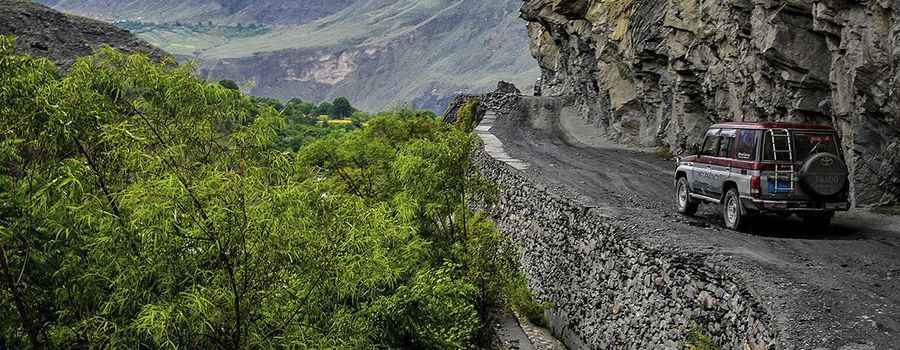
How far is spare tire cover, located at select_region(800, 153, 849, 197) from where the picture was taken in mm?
14109

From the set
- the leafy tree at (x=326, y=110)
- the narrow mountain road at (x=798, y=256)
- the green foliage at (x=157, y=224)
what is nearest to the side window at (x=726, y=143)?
the narrow mountain road at (x=798, y=256)

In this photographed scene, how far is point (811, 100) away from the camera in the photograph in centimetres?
2030

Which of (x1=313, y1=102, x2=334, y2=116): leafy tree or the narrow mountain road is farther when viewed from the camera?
(x1=313, y1=102, x2=334, y2=116): leafy tree

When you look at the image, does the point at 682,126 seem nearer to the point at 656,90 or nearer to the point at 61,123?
the point at 656,90

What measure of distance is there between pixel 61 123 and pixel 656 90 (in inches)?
1189

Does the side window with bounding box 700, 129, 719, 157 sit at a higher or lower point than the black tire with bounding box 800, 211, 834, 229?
higher

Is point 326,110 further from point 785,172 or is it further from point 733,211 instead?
point 785,172

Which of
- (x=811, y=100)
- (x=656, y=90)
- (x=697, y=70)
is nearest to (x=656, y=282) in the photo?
(x=811, y=100)

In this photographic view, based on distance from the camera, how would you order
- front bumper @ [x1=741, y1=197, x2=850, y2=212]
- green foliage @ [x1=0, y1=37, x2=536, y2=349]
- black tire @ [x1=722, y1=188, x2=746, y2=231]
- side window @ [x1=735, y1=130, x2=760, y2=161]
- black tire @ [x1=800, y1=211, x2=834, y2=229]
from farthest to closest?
black tire @ [x1=800, y1=211, x2=834, y2=229] < black tire @ [x1=722, y1=188, x2=746, y2=231] < side window @ [x1=735, y1=130, x2=760, y2=161] < front bumper @ [x1=741, y1=197, x2=850, y2=212] < green foliage @ [x1=0, y1=37, x2=536, y2=349]

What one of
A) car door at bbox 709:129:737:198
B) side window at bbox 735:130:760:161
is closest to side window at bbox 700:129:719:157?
car door at bbox 709:129:737:198

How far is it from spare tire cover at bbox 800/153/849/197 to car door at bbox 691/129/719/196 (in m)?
2.41

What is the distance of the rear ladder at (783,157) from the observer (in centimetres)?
1429

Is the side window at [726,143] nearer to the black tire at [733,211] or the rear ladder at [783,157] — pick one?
the black tire at [733,211]

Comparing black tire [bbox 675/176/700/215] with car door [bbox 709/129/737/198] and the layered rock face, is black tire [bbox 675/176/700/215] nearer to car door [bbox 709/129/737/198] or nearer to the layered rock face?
car door [bbox 709/129/737/198]
